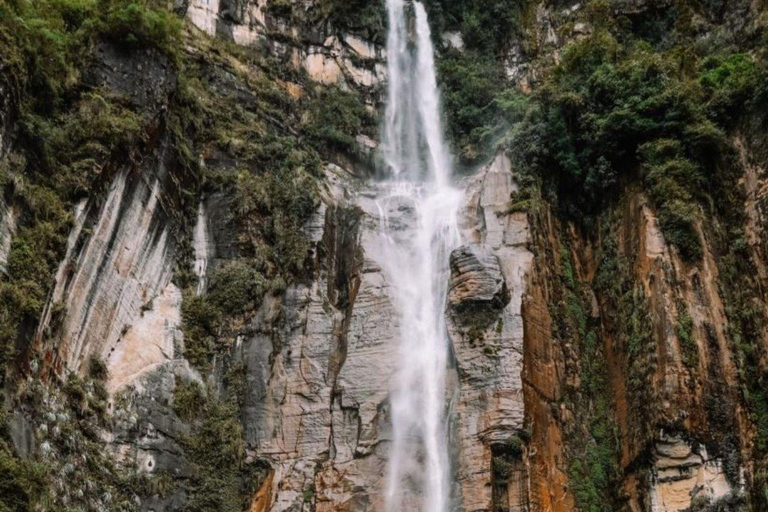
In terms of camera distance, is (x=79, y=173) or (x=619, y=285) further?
(x=619, y=285)

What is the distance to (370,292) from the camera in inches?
811

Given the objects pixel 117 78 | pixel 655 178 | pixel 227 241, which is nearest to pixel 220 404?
pixel 227 241

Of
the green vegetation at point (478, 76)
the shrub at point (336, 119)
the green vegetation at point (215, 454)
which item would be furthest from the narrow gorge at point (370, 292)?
the green vegetation at point (478, 76)

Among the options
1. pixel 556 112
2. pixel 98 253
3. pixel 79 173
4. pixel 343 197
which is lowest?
pixel 98 253

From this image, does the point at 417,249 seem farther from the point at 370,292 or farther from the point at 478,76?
the point at 478,76

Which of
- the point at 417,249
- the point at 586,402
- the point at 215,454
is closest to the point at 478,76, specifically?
the point at 417,249

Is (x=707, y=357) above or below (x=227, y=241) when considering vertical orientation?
below

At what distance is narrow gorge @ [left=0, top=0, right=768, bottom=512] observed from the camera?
1560 centimetres

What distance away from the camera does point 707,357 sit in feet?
57.4

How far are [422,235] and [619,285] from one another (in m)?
5.80

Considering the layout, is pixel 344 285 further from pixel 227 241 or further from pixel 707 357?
pixel 707 357

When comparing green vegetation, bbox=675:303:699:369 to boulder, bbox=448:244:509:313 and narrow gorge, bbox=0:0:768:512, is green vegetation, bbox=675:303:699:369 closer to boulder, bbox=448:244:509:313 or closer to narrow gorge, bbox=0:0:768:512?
narrow gorge, bbox=0:0:768:512

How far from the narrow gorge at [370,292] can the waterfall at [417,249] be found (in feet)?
0.30

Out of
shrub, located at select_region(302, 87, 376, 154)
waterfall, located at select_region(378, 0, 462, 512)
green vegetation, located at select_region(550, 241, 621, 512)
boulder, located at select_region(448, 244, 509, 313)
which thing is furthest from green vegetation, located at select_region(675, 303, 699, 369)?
shrub, located at select_region(302, 87, 376, 154)
